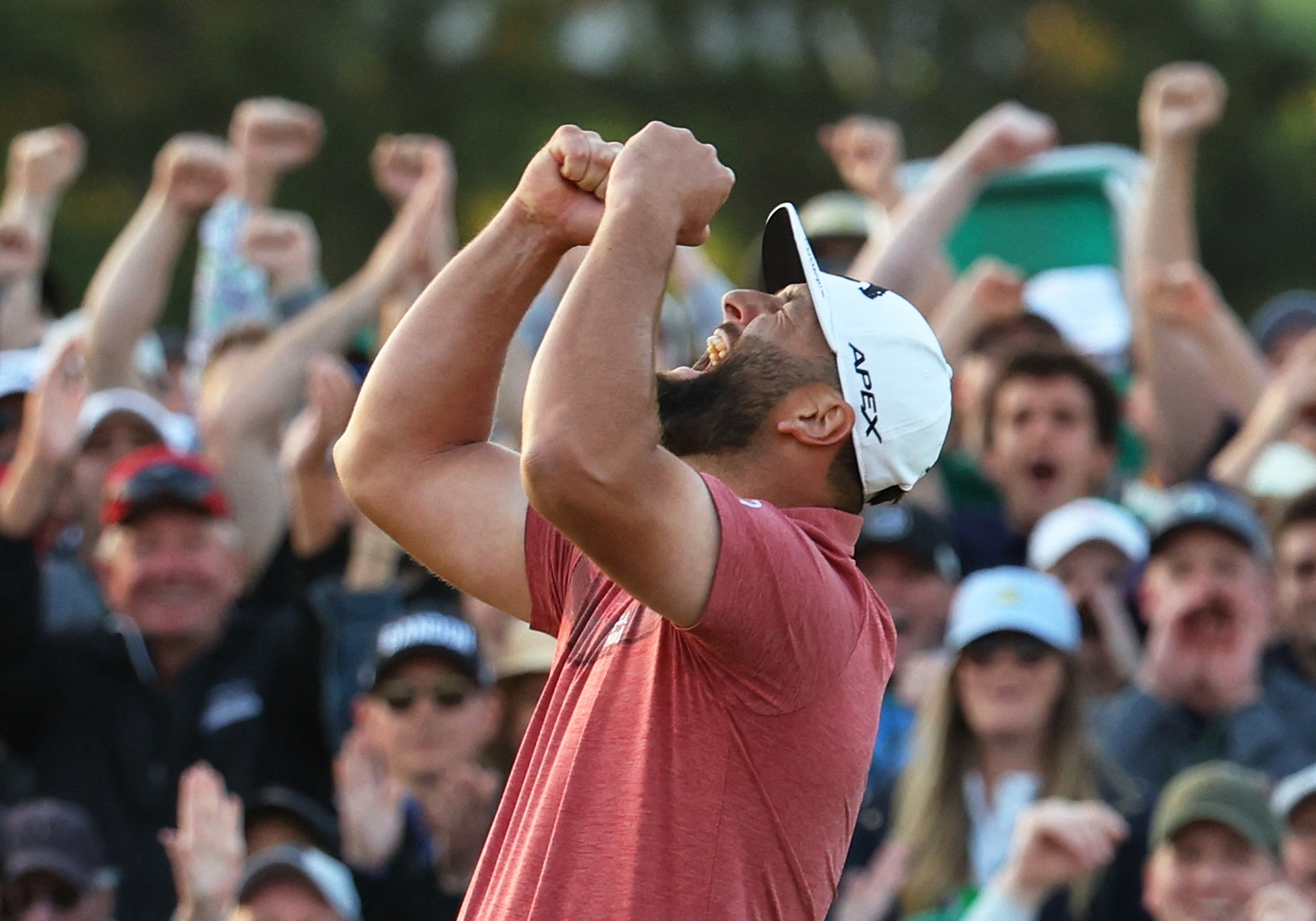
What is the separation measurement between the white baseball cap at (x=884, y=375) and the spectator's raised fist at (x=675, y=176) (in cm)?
27

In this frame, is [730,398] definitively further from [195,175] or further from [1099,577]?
[195,175]

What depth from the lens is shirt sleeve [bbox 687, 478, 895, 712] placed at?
3.38 metres

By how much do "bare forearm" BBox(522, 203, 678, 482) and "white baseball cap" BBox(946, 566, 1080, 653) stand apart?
295cm

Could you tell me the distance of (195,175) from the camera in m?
7.84

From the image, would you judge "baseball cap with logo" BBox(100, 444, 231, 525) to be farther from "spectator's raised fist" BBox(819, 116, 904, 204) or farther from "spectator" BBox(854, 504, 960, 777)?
"spectator's raised fist" BBox(819, 116, 904, 204)

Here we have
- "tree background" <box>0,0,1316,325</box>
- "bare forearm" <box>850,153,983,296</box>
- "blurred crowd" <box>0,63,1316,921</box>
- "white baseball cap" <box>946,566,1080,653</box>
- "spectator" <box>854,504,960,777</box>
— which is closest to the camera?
"blurred crowd" <box>0,63,1316,921</box>

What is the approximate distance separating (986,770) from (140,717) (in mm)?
2252

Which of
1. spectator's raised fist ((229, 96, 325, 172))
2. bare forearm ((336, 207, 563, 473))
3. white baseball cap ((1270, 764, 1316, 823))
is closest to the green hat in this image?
white baseball cap ((1270, 764, 1316, 823))

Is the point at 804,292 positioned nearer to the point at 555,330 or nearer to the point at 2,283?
the point at 555,330

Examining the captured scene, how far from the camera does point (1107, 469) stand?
24.5 feet

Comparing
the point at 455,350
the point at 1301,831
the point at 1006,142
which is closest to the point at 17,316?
the point at 1006,142

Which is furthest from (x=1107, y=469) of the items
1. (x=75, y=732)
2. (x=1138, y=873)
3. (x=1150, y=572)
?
(x=75, y=732)

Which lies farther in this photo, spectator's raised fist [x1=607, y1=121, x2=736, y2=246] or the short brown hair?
the short brown hair

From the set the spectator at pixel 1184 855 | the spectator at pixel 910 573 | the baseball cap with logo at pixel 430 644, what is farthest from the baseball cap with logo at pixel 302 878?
the spectator at pixel 910 573
